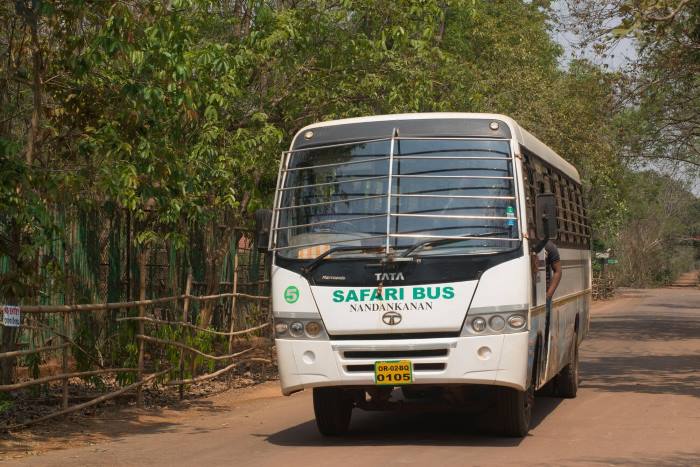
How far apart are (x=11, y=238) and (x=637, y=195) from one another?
194 ft

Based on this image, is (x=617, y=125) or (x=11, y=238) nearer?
(x=11, y=238)

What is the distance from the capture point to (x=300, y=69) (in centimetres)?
1738

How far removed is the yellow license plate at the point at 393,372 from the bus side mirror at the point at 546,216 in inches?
75.1

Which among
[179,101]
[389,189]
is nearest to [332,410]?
[389,189]

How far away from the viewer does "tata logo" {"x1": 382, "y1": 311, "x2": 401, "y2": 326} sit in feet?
32.0

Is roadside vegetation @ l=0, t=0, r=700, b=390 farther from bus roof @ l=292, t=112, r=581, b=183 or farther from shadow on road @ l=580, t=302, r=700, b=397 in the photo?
shadow on road @ l=580, t=302, r=700, b=397

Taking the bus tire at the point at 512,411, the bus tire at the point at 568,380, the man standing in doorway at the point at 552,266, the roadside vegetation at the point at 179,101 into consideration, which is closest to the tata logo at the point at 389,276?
the bus tire at the point at 512,411

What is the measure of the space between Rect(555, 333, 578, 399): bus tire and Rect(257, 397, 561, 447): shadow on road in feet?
3.67

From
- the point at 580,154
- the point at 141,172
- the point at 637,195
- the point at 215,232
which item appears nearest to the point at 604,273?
the point at 637,195

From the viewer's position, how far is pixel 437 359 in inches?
382

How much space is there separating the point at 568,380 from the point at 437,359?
521 cm

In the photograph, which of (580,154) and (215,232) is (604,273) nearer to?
(580,154)

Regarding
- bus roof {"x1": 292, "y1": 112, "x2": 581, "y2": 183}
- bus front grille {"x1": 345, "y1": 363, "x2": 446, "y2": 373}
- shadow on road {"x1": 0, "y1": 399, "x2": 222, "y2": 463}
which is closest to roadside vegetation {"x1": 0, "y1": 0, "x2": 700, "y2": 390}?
shadow on road {"x1": 0, "y1": 399, "x2": 222, "y2": 463}

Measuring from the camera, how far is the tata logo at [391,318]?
384 inches
